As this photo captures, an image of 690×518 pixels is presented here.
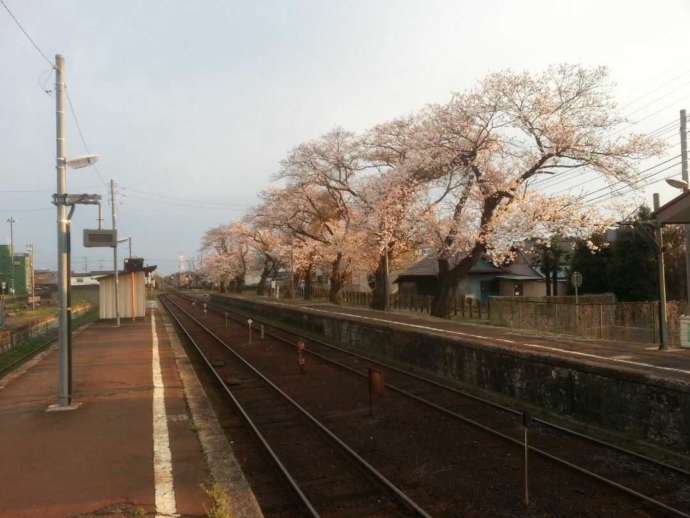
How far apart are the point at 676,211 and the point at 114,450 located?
45.6 feet

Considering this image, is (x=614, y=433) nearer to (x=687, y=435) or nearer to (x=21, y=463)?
(x=687, y=435)

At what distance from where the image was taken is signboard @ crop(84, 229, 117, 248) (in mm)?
13641

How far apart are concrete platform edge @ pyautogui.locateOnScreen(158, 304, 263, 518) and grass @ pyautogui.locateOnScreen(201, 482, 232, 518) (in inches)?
3.4

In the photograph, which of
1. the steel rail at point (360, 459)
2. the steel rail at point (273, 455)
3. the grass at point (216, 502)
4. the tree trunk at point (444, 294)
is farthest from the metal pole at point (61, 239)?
the tree trunk at point (444, 294)

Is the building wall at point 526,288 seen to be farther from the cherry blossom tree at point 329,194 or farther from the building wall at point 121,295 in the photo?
the building wall at point 121,295

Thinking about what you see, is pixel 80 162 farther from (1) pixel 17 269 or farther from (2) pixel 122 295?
(1) pixel 17 269

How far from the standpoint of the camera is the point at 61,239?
10.1m

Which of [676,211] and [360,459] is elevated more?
[676,211]

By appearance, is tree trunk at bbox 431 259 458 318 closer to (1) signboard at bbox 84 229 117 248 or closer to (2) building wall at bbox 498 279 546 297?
(1) signboard at bbox 84 229 117 248

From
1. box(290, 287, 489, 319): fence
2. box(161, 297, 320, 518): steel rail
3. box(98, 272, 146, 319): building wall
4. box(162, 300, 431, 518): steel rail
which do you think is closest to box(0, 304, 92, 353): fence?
box(98, 272, 146, 319): building wall

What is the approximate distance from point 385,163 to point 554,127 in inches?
513

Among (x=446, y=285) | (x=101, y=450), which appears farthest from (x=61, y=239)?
(x=446, y=285)

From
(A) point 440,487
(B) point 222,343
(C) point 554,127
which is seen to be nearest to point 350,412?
(A) point 440,487

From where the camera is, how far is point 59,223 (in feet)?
33.2
